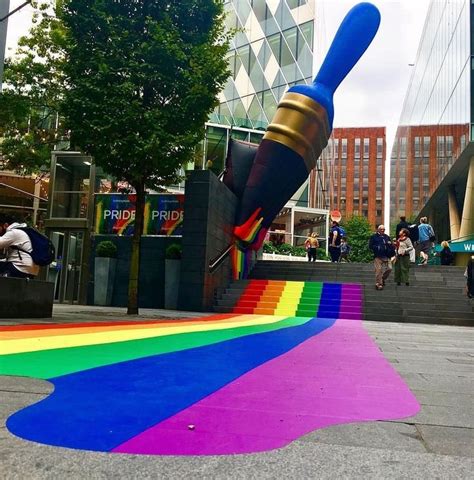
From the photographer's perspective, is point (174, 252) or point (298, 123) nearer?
point (174, 252)

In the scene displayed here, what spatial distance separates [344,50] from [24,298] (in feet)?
36.5

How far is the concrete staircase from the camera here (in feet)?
42.6

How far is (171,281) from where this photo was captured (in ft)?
46.0

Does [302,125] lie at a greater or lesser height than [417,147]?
lesser

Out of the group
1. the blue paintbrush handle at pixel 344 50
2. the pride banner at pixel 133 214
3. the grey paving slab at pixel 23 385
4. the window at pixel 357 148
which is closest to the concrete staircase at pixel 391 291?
the pride banner at pixel 133 214

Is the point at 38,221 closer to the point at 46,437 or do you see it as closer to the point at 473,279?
the point at 473,279

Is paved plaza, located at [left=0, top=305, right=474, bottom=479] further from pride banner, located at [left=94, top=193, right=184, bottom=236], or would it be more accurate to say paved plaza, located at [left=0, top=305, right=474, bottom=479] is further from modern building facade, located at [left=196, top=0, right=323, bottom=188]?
modern building facade, located at [left=196, top=0, right=323, bottom=188]

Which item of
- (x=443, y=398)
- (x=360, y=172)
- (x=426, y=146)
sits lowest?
(x=443, y=398)

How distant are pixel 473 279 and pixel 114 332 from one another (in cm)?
920

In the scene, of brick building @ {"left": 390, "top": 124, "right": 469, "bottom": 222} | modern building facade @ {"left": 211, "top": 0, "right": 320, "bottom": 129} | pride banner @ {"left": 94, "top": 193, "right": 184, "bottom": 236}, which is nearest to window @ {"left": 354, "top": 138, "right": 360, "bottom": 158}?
brick building @ {"left": 390, "top": 124, "right": 469, "bottom": 222}

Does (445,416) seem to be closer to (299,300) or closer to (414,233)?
(299,300)

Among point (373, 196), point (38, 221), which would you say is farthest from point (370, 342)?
point (373, 196)

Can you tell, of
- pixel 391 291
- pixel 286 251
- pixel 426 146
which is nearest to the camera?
pixel 391 291

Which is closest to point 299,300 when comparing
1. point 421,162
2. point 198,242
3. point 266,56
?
point 198,242
